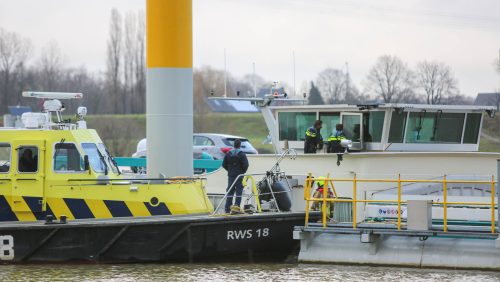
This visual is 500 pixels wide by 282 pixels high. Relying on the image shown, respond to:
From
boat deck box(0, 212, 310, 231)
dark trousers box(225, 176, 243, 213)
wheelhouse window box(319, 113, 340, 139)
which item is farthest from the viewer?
wheelhouse window box(319, 113, 340, 139)

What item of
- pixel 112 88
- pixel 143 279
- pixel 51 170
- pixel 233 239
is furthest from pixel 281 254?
pixel 112 88

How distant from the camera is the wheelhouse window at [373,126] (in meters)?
23.0

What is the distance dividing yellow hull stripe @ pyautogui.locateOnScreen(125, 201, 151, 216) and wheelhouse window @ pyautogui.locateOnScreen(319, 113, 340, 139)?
6.92m

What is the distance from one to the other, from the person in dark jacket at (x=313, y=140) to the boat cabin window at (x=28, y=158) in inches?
287

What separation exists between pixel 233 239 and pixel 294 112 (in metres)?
7.01

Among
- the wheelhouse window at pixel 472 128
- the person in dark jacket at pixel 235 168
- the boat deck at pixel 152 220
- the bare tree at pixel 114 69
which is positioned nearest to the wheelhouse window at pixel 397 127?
the wheelhouse window at pixel 472 128

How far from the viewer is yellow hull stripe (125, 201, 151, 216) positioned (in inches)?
719

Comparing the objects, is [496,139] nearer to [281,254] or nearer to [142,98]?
[281,254]

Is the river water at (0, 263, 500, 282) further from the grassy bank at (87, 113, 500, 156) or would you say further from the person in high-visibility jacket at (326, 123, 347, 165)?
the grassy bank at (87, 113, 500, 156)

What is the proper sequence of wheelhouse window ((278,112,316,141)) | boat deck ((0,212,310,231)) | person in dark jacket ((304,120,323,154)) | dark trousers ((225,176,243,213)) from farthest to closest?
1. wheelhouse window ((278,112,316,141))
2. person in dark jacket ((304,120,323,154))
3. dark trousers ((225,176,243,213))
4. boat deck ((0,212,310,231))

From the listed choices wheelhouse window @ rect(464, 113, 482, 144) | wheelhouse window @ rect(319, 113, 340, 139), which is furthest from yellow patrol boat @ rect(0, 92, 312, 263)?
wheelhouse window @ rect(464, 113, 482, 144)

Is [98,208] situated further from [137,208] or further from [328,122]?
[328,122]

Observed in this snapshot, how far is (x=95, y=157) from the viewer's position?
1867 centimetres

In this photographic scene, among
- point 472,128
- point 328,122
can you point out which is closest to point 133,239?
point 328,122
